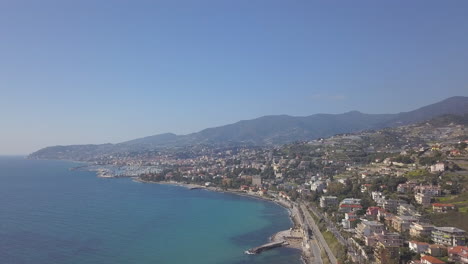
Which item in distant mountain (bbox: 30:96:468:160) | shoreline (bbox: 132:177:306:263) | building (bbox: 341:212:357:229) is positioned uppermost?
distant mountain (bbox: 30:96:468:160)

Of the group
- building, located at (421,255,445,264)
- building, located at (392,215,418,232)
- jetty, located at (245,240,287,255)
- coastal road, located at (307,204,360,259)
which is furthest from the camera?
jetty, located at (245,240,287,255)

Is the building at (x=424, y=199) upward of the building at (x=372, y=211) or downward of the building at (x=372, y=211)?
upward

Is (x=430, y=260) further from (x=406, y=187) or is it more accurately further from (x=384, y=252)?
(x=406, y=187)

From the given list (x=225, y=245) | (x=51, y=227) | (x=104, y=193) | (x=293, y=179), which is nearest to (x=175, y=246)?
(x=225, y=245)

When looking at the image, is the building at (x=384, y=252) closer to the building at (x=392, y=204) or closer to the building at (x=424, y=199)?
the building at (x=392, y=204)

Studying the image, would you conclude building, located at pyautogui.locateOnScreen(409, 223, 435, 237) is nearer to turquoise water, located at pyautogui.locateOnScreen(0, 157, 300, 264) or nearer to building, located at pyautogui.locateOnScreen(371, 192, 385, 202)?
turquoise water, located at pyautogui.locateOnScreen(0, 157, 300, 264)

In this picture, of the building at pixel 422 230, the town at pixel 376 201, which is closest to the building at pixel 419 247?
the town at pixel 376 201

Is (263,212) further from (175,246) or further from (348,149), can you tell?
(348,149)

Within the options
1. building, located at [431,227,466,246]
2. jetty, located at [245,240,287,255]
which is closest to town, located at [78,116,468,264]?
building, located at [431,227,466,246]
